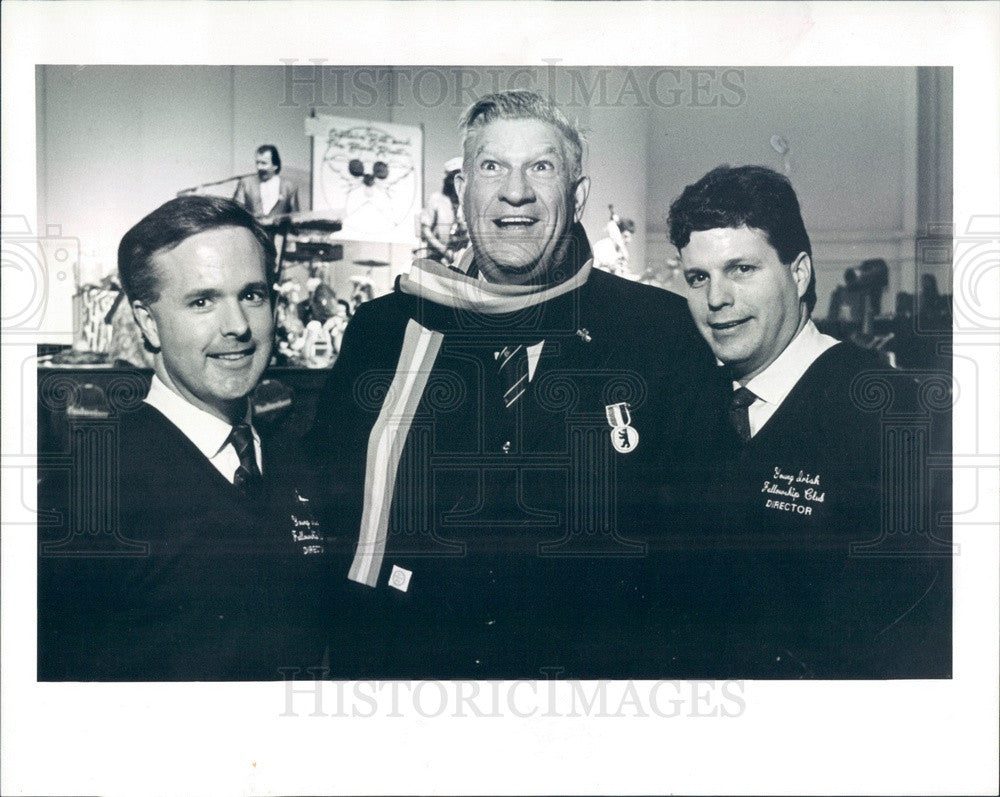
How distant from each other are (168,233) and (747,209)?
183 centimetres

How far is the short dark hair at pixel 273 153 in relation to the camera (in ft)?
12.0

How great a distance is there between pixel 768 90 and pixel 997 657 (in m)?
1.96

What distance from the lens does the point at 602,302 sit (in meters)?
3.71

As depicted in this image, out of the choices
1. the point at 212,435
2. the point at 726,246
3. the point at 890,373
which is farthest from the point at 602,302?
the point at 212,435

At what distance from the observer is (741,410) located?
3760 millimetres

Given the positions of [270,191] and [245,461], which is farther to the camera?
[245,461]

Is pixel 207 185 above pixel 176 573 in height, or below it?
above

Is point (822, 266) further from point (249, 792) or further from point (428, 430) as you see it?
point (249, 792)

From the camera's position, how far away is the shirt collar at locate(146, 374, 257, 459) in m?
3.74

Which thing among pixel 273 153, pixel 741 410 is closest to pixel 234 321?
pixel 273 153

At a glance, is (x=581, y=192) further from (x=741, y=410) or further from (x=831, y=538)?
(x=831, y=538)

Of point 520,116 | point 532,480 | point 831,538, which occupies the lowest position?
point 831,538

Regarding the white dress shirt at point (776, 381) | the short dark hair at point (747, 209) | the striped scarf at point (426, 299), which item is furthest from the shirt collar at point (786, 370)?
the striped scarf at point (426, 299)

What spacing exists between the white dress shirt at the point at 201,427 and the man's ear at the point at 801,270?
1786 mm
